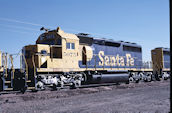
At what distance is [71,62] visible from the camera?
14469 millimetres

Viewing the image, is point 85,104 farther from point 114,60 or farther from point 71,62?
point 114,60

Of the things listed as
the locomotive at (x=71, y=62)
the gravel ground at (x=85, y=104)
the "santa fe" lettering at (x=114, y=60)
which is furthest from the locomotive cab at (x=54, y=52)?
the "santa fe" lettering at (x=114, y=60)

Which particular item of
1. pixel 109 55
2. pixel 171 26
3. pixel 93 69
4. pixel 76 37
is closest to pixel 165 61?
pixel 109 55

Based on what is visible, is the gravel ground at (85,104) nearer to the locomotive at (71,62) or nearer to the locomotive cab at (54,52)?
the locomotive at (71,62)

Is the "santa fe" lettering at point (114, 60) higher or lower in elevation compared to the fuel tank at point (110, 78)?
higher

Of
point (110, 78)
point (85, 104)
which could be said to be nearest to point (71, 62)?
point (110, 78)

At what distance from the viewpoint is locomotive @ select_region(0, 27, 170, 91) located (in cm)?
1238

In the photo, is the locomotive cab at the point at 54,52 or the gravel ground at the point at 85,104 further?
the locomotive cab at the point at 54,52

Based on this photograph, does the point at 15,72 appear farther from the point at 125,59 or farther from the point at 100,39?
the point at 125,59

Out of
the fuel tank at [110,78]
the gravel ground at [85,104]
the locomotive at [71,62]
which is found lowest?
the gravel ground at [85,104]

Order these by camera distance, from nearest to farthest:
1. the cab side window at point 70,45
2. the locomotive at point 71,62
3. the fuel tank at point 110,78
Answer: the locomotive at point 71,62, the cab side window at point 70,45, the fuel tank at point 110,78

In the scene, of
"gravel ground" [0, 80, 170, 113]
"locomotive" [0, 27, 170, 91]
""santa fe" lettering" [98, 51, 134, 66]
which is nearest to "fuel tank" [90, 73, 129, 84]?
"locomotive" [0, 27, 170, 91]

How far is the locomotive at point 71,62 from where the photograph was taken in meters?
12.4

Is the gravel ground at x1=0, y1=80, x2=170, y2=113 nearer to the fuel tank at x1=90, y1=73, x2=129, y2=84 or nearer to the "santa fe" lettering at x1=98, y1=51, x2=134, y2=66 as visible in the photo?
the fuel tank at x1=90, y1=73, x2=129, y2=84
